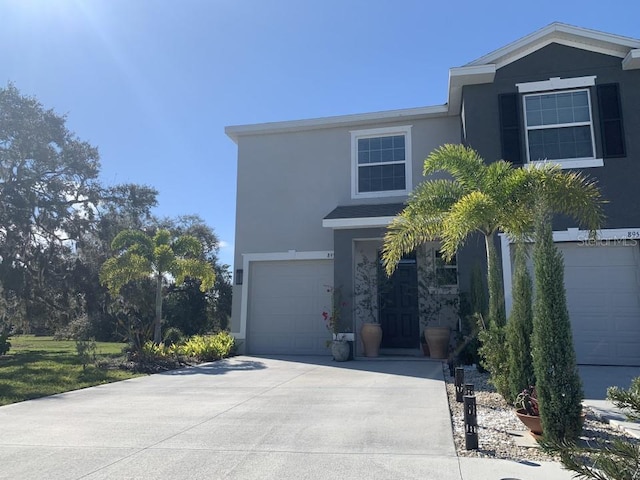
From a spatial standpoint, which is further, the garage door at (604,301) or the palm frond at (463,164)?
the garage door at (604,301)

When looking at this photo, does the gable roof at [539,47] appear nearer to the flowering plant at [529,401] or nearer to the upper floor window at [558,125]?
the upper floor window at [558,125]

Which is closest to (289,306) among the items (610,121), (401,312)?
(401,312)

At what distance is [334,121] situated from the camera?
1507 cm

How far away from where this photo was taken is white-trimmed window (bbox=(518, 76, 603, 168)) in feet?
38.5

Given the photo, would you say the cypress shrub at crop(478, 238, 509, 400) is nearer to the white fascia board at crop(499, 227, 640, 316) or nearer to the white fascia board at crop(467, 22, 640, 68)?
the white fascia board at crop(499, 227, 640, 316)

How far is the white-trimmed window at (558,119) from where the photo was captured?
11.8 m

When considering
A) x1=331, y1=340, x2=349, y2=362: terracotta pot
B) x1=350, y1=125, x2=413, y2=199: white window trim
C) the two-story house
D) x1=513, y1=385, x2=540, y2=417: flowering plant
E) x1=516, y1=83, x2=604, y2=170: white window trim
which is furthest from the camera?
x1=350, y1=125, x2=413, y2=199: white window trim

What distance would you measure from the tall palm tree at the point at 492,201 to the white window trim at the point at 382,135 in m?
5.55

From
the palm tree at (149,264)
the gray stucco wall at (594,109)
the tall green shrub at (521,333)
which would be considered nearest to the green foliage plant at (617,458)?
the tall green shrub at (521,333)

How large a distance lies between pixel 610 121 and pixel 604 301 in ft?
13.6

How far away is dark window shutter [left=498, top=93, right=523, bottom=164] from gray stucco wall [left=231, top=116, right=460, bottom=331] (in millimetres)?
2392

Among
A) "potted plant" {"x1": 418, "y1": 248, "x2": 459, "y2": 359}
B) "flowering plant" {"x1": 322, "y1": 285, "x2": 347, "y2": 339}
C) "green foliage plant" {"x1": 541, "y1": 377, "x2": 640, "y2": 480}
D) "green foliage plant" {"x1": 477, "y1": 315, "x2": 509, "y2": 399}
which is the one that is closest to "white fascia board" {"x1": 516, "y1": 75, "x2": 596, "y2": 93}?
"potted plant" {"x1": 418, "y1": 248, "x2": 459, "y2": 359}

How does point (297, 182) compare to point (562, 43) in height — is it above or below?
below

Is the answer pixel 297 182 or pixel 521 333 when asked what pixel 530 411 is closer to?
pixel 521 333
